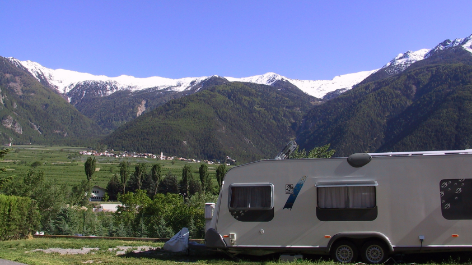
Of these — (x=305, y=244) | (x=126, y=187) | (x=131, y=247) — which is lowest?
(x=126, y=187)

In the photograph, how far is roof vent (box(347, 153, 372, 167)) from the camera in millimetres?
11469

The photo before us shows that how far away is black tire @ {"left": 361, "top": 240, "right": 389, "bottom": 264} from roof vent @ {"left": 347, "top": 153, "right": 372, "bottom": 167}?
6.94ft

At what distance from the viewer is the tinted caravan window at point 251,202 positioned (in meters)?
11.7

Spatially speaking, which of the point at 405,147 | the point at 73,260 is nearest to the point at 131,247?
the point at 73,260

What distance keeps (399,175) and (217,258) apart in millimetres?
5948

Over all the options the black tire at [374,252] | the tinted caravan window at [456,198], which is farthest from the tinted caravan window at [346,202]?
the tinted caravan window at [456,198]

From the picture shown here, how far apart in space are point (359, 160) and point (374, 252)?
8.21ft

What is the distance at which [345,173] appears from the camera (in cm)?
1152

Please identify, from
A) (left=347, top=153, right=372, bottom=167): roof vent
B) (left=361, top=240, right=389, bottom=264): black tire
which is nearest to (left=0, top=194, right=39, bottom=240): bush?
(left=347, top=153, right=372, bottom=167): roof vent

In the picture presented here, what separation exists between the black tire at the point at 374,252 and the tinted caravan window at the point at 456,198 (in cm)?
182

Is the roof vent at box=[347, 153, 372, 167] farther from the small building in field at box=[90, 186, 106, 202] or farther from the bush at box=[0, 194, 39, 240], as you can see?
the small building in field at box=[90, 186, 106, 202]

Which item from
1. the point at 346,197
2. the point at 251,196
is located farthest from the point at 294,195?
the point at 346,197

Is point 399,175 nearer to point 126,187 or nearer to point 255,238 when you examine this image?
point 255,238

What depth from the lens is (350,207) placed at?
11.3 m
